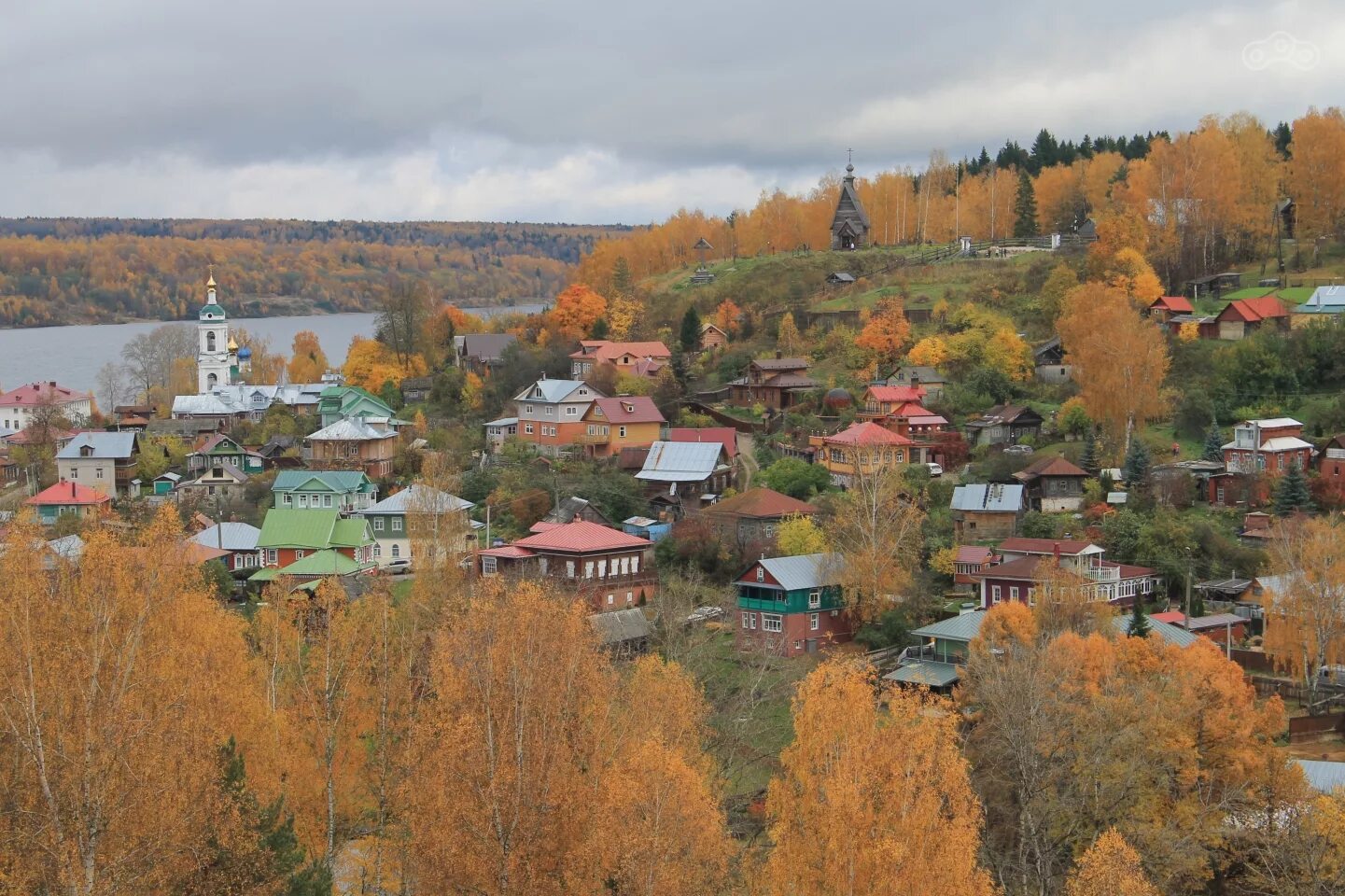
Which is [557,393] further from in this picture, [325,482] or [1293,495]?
[1293,495]

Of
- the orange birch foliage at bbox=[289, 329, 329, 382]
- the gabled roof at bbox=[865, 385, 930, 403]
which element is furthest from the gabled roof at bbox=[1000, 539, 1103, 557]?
the orange birch foliage at bbox=[289, 329, 329, 382]

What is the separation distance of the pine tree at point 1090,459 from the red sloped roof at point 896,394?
6.40 meters

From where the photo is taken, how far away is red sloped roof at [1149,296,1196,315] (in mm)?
49188

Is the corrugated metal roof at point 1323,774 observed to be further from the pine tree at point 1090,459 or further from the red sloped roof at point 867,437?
the red sloped roof at point 867,437

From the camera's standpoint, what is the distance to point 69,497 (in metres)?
45.7

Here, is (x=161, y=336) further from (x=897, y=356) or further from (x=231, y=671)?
(x=231, y=671)

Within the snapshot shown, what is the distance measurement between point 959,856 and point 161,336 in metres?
76.4

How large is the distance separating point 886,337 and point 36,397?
38208 millimetres

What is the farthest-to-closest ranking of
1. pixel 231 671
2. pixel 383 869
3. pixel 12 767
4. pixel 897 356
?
pixel 897 356, pixel 231 671, pixel 383 869, pixel 12 767

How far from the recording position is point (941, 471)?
41750 millimetres

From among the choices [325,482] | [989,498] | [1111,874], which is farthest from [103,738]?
[325,482]

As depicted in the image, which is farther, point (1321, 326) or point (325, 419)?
point (325, 419)

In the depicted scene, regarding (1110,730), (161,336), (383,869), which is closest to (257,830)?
(383,869)

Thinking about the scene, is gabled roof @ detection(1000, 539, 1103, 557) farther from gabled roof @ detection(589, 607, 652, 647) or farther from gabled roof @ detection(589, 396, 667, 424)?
gabled roof @ detection(589, 396, 667, 424)
